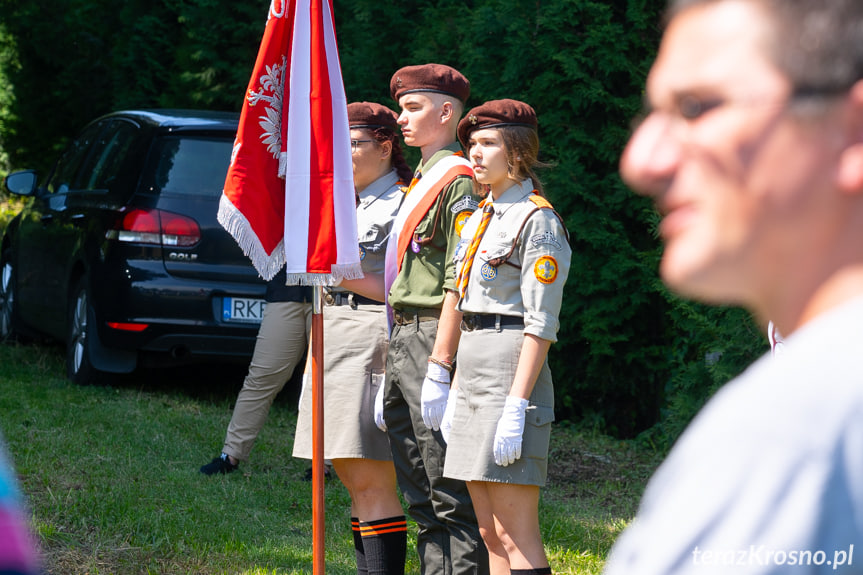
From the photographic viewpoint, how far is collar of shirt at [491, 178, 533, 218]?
126 inches

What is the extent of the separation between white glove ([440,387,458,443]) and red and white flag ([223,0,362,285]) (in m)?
0.57

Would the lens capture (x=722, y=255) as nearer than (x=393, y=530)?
Yes

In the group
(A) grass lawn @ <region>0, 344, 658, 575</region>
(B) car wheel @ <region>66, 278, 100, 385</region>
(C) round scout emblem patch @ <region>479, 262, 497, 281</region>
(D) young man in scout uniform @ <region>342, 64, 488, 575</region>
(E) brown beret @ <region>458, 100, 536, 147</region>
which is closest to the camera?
(C) round scout emblem patch @ <region>479, 262, 497, 281</region>

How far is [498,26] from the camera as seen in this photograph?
21.0 feet

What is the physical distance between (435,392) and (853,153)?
262cm

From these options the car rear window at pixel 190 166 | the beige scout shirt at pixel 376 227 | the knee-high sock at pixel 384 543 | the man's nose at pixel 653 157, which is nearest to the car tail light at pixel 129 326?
the car rear window at pixel 190 166

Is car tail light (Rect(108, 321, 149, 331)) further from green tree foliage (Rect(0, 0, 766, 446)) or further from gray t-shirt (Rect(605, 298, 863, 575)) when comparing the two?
gray t-shirt (Rect(605, 298, 863, 575))

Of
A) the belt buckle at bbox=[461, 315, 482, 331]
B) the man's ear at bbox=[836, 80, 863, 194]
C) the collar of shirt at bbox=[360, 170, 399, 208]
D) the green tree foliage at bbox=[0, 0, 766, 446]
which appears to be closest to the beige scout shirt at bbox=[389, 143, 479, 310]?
the belt buckle at bbox=[461, 315, 482, 331]

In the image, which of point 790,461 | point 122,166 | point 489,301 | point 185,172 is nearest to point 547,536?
point 489,301

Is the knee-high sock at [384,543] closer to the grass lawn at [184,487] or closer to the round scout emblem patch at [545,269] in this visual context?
the grass lawn at [184,487]

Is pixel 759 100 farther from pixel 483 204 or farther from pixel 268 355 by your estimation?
pixel 268 355

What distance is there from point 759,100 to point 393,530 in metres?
3.16

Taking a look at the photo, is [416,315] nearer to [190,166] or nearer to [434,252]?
[434,252]

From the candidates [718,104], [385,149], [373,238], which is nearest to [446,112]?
[385,149]
